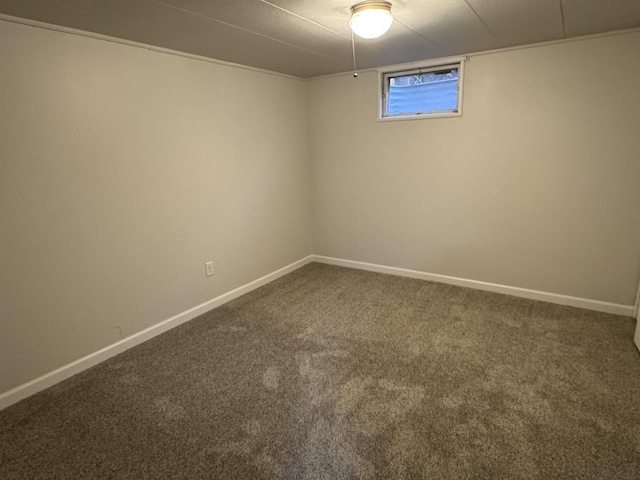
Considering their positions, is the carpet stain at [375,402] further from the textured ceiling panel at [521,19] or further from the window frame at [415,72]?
the window frame at [415,72]

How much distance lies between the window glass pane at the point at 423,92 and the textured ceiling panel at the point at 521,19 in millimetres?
602

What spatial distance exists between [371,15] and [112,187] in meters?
1.94

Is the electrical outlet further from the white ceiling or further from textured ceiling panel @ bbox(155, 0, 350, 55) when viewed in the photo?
textured ceiling panel @ bbox(155, 0, 350, 55)

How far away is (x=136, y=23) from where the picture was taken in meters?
2.11

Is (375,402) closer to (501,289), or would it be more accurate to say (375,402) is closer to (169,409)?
(169,409)

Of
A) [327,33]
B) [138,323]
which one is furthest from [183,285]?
[327,33]

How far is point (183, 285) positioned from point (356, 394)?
1716 mm

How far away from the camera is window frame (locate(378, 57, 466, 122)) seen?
10.7 feet

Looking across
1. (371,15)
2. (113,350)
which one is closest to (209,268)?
(113,350)

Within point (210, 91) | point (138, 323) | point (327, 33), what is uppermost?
point (327, 33)

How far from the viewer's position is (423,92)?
11.6 ft

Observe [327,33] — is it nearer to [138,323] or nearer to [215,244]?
[215,244]

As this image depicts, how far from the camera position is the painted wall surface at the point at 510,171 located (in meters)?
2.78

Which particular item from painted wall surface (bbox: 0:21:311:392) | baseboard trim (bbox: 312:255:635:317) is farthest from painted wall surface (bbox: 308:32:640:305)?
painted wall surface (bbox: 0:21:311:392)
